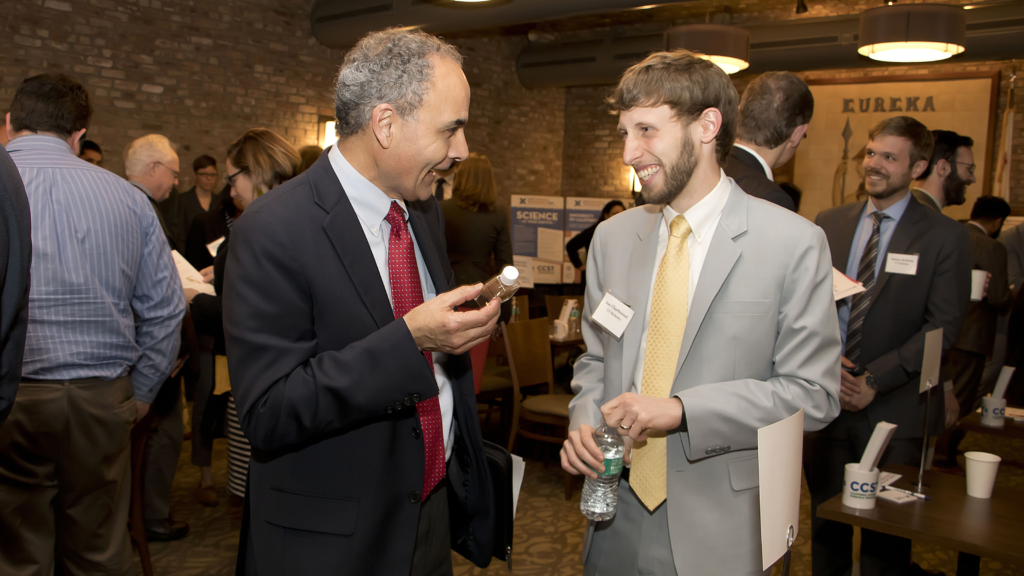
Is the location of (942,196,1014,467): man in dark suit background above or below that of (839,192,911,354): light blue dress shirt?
below

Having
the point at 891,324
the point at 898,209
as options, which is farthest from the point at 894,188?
the point at 891,324

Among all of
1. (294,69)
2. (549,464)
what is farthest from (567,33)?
(549,464)

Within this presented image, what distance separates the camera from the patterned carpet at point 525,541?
326 centimetres

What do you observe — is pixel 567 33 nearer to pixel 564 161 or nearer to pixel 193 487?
pixel 564 161

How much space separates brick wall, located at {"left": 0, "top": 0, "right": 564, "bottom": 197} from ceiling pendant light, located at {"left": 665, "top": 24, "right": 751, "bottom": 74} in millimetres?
4492

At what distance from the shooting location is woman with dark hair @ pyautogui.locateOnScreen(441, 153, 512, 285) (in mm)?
4906

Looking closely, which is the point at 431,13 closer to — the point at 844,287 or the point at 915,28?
the point at 915,28

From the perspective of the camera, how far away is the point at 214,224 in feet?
12.6

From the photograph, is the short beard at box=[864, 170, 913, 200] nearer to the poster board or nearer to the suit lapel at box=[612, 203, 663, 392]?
the suit lapel at box=[612, 203, 663, 392]

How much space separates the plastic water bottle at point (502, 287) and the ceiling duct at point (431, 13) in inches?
239

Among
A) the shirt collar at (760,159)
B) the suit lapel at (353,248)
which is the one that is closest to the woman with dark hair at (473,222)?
the shirt collar at (760,159)

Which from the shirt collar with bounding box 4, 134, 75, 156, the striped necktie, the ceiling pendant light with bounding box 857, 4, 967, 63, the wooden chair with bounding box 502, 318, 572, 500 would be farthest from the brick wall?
the striped necktie

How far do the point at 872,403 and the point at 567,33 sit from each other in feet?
31.0

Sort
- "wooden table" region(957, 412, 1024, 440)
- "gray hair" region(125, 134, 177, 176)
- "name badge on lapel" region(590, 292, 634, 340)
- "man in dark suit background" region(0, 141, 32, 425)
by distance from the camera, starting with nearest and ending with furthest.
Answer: "man in dark suit background" region(0, 141, 32, 425) → "name badge on lapel" region(590, 292, 634, 340) → "wooden table" region(957, 412, 1024, 440) → "gray hair" region(125, 134, 177, 176)
